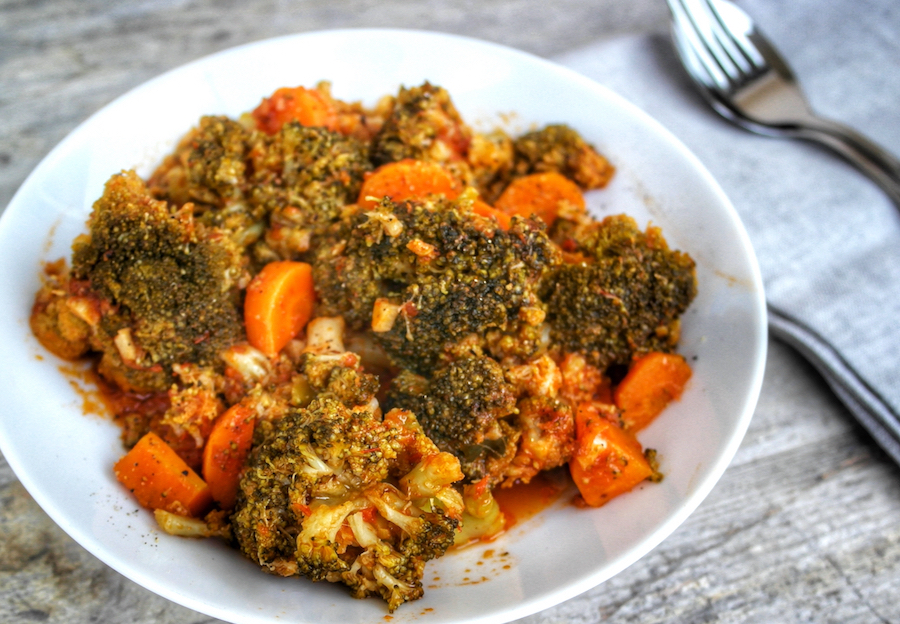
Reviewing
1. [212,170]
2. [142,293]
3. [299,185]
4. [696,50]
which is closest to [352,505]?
[142,293]

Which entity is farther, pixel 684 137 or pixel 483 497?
pixel 684 137

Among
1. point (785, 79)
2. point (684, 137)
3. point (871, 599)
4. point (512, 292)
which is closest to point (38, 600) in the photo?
point (512, 292)

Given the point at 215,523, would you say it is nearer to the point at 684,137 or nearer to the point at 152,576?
the point at 152,576

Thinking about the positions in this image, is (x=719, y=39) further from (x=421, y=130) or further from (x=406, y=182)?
(x=406, y=182)

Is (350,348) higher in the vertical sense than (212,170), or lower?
lower

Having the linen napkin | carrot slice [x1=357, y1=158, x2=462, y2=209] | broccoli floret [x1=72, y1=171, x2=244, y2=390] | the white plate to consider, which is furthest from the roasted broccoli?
the linen napkin
